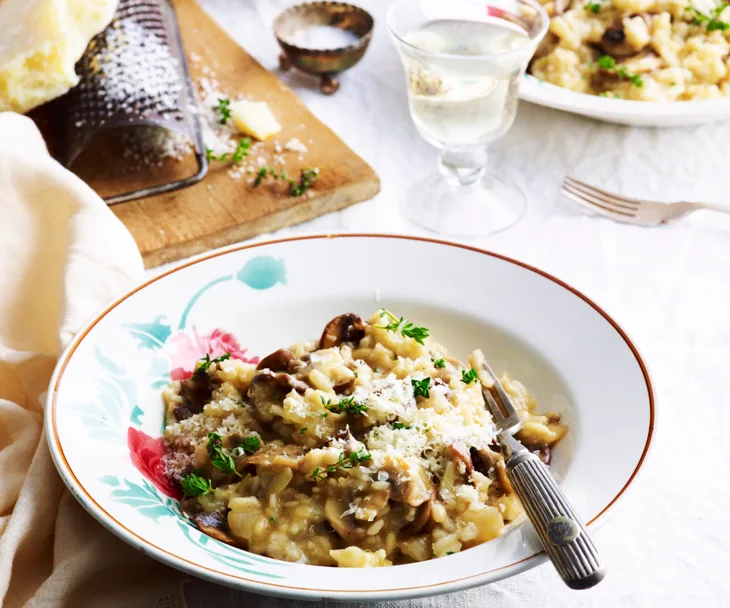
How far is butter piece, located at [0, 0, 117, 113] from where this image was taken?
2.80m

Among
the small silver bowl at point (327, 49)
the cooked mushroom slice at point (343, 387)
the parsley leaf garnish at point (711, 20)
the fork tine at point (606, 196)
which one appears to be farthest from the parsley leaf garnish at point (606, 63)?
the cooked mushroom slice at point (343, 387)

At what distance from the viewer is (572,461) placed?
71.3 inches

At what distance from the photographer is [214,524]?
1692 mm

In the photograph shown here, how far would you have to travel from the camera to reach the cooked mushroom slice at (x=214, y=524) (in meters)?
1.66

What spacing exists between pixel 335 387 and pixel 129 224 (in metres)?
1.30

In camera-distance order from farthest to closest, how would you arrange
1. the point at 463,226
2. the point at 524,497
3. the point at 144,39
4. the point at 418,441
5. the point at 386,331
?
1. the point at 144,39
2. the point at 463,226
3. the point at 386,331
4. the point at 418,441
5. the point at 524,497

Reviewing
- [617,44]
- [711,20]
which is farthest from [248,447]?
[711,20]

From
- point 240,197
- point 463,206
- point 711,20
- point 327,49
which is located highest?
point 711,20

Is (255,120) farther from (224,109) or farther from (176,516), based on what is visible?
(176,516)

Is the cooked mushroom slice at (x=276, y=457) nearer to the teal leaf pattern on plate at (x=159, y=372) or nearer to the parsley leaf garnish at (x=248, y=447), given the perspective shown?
the parsley leaf garnish at (x=248, y=447)

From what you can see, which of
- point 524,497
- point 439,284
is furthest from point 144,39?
point 524,497

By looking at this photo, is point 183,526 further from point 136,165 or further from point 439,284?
point 136,165

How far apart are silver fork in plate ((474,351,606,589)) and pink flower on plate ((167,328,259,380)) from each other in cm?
73

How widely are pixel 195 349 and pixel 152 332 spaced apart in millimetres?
114
